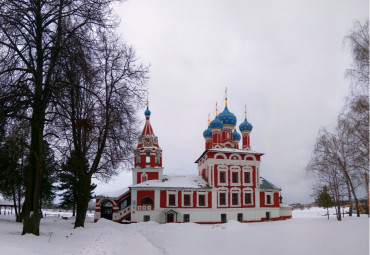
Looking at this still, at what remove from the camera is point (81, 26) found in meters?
13.8

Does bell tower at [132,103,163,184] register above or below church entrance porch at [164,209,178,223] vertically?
above

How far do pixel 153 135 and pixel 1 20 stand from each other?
27286 millimetres

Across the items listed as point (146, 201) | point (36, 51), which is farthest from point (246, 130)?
point (36, 51)

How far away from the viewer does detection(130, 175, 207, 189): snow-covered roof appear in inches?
1392

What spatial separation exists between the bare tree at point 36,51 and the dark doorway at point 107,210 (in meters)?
22.6

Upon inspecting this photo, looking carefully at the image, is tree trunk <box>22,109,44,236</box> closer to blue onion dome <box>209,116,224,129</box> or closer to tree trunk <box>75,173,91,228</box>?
tree trunk <box>75,173,91,228</box>

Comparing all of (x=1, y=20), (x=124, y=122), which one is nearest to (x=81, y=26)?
(x=1, y=20)

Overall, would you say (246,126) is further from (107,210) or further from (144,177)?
(107,210)

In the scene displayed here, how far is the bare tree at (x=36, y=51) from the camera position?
12258 mm

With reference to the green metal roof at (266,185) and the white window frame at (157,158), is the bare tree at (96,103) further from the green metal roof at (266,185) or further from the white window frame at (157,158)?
the green metal roof at (266,185)

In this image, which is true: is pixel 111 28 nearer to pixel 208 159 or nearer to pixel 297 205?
pixel 208 159

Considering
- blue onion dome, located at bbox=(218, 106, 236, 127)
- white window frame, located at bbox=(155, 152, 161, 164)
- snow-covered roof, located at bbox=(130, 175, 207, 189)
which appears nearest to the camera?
snow-covered roof, located at bbox=(130, 175, 207, 189)

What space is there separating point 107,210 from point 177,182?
828cm

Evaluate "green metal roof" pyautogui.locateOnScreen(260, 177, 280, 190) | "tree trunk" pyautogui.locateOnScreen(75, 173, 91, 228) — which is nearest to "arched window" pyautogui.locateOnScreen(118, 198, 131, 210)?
"tree trunk" pyautogui.locateOnScreen(75, 173, 91, 228)
